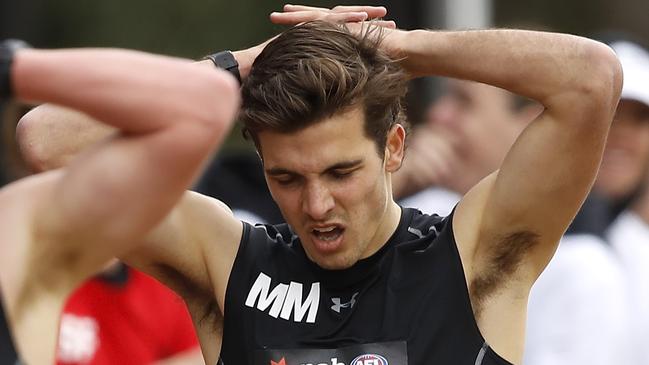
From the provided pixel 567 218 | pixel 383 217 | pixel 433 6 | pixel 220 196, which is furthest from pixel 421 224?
pixel 433 6

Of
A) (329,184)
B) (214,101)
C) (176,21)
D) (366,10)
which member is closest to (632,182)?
(366,10)

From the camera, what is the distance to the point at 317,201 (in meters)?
4.25

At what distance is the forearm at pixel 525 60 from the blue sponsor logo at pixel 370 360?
861 millimetres

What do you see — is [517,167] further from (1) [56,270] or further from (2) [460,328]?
(1) [56,270]

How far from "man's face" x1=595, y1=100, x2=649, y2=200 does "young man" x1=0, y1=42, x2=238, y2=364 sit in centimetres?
428

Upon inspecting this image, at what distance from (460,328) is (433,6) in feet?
21.7

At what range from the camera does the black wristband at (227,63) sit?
4492mm

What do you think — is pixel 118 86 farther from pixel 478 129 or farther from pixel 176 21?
pixel 176 21

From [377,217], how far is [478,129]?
3879mm

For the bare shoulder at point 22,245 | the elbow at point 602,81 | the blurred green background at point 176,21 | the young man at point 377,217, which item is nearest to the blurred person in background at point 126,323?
the young man at point 377,217

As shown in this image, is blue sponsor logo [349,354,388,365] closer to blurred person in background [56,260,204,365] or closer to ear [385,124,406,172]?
ear [385,124,406,172]

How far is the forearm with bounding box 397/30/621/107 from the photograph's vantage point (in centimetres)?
435

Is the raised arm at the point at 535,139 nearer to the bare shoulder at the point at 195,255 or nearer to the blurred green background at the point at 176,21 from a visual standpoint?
the bare shoulder at the point at 195,255

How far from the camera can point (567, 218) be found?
4406 millimetres
